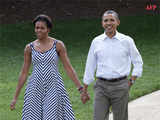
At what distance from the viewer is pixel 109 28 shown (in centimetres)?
559

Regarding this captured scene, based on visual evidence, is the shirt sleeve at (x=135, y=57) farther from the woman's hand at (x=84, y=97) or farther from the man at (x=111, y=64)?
the woman's hand at (x=84, y=97)

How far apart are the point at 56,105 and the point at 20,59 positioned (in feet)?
30.1

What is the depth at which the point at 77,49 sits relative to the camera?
1611 cm

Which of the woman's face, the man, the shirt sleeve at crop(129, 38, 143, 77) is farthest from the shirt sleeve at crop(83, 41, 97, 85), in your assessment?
the woman's face

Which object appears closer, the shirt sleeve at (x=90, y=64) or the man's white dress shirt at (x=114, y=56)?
the man's white dress shirt at (x=114, y=56)

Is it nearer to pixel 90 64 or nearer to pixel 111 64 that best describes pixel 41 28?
pixel 90 64

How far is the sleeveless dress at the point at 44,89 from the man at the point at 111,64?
15.7 inches

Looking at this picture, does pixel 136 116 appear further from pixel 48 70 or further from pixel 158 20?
pixel 158 20

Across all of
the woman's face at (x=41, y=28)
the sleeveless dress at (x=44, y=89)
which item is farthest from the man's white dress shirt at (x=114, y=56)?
the woman's face at (x=41, y=28)

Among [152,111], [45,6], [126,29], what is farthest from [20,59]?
[45,6]

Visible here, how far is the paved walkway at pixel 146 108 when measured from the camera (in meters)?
7.89

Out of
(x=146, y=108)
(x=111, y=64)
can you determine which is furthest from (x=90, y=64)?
(x=146, y=108)

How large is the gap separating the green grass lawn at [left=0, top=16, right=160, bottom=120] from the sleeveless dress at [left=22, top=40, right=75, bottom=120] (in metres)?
2.46

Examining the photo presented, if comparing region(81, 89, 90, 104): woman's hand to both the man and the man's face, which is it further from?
the man's face
